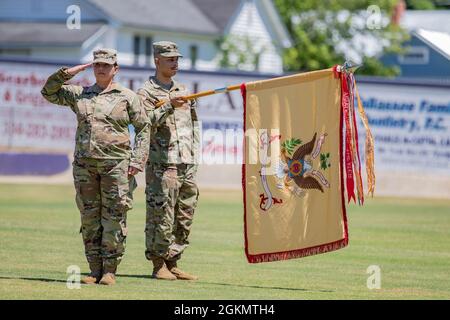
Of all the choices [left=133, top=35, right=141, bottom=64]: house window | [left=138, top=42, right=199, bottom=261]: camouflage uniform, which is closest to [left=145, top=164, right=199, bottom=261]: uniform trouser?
[left=138, top=42, right=199, bottom=261]: camouflage uniform

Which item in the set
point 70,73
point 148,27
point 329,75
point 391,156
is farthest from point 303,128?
point 148,27

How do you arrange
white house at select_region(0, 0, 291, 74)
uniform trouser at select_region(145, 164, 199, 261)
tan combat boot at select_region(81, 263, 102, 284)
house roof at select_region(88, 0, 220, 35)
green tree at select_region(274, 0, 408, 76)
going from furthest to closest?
green tree at select_region(274, 0, 408, 76)
house roof at select_region(88, 0, 220, 35)
white house at select_region(0, 0, 291, 74)
uniform trouser at select_region(145, 164, 199, 261)
tan combat boot at select_region(81, 263, 102, 284)

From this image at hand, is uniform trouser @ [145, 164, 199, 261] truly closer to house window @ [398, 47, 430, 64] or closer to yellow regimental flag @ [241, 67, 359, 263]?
yellow regimental flag @ [241, 67, 359, 263]

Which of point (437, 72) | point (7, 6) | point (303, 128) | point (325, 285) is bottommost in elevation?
point (325, 285)

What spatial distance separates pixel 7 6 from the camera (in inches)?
1978

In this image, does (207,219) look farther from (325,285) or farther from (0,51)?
(0,51)

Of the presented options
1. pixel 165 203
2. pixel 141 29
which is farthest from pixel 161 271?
pixel 141 29

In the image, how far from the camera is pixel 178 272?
464 inches

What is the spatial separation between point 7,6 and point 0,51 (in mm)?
3118

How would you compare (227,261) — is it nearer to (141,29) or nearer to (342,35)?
(141,29)

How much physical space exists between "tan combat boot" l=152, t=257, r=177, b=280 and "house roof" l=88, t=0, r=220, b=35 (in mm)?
35296

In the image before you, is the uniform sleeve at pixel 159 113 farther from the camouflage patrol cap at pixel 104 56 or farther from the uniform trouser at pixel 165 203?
the camouflage patrol cap at pixel 104 56

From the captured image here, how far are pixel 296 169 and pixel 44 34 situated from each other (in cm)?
3683

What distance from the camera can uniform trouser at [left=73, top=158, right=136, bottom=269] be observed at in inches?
432
